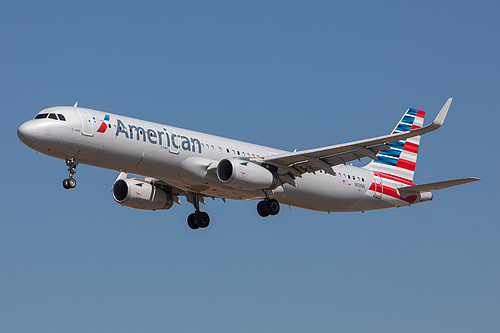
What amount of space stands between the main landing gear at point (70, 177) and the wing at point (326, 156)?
9379mm

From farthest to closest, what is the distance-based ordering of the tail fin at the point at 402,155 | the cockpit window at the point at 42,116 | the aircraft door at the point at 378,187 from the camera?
1. the tail fin at the point at 402,155
2. the aircraft door at the point at 378,187
3. the cockpit window at the point at 42,116

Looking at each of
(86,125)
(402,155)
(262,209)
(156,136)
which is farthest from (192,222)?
(402,155)

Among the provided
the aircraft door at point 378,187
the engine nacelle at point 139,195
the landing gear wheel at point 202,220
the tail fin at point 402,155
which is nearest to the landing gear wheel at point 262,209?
the landing gear wheel at point 202,220

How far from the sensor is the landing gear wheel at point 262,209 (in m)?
42.4

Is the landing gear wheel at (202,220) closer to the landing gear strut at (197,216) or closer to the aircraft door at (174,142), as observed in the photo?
the landing gear strut at (197,216)

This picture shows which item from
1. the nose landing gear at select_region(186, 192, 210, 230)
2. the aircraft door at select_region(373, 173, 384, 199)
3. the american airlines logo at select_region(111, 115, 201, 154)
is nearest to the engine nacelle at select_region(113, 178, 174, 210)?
the nose landing gear at select_region(186, 192, 210, 230)

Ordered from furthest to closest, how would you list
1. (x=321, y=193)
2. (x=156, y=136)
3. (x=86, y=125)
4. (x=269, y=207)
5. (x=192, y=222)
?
1. (x=192, y=222)
2. (x=321, y=193)
3. (x=269, y=207)
4. (x=156, y=136)
5. (x=86, y=125)

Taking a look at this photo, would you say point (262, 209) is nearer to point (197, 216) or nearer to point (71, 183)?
point (197, 216)

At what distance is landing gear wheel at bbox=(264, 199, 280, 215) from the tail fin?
356 inches

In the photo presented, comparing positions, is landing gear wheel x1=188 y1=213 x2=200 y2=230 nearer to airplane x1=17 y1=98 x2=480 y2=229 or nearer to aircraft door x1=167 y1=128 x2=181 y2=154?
airplane x1=17 y1=98 x2=480 y2=229

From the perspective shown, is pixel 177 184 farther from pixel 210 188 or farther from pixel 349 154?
pixel 349 154

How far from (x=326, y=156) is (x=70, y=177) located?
12.6 m

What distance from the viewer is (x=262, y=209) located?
1676 inches

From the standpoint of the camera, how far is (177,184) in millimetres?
41812
